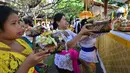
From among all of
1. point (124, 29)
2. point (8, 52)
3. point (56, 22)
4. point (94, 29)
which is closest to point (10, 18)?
point (8, 52)

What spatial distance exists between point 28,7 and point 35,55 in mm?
20901

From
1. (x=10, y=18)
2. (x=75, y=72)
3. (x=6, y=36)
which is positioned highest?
(x=10, y=18)

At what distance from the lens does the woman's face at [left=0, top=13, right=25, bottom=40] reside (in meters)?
1.80

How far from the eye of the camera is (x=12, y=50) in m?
1.86

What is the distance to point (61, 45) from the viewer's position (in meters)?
2.07

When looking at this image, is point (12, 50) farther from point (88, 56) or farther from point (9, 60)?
point (88, 56)

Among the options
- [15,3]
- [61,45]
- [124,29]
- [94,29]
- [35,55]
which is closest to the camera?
[35,55]

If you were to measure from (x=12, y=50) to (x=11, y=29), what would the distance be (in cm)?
16

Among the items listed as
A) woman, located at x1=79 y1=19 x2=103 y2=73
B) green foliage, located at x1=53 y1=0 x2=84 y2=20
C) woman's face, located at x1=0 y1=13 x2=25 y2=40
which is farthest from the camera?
green foliage, located at x1=53 y1=0 x2=84 y2=20

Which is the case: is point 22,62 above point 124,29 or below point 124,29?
above

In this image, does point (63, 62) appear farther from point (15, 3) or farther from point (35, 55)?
point (15, 3)

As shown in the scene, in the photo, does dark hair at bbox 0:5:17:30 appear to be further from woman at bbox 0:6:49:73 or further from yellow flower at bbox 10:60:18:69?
yellow flower at bbox 10:60:18:69

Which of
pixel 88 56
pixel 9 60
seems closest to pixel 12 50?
pixel 9 60

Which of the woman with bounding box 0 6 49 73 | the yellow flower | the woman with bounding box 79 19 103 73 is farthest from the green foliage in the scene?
the yellow flower
